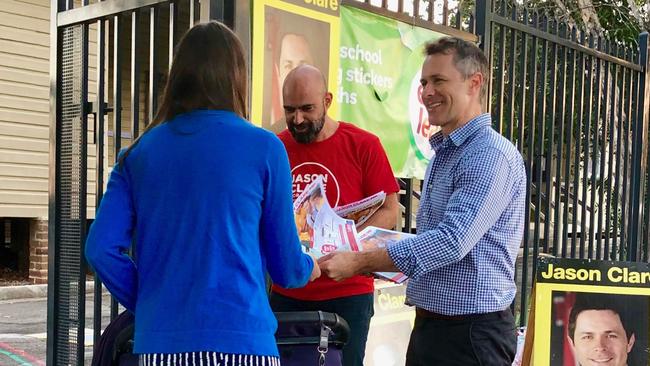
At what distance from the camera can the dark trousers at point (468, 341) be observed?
2.46 meters

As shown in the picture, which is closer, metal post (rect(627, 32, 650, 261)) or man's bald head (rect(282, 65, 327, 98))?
man's bald head (rect(282, 65, 327, 98))

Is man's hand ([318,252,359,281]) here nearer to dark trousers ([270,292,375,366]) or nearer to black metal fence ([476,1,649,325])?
dark trousers ([270,292,375,366])

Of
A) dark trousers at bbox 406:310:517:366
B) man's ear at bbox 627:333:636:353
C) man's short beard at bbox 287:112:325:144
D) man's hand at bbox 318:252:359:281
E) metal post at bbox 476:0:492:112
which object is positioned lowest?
man's ear at bbox 627:333:636:353

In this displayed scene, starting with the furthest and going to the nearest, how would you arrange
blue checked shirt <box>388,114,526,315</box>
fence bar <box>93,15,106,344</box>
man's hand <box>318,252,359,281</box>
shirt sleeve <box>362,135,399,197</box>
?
fence bar <box>93,15,106,344</box> < shirt sleeve <box>362,135,399,197</box> < man's hand <box>318,252,359,281</box> < blue checked shirt <box>388,114,526,315</box>

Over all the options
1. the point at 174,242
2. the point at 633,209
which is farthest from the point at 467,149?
the point at 633,209

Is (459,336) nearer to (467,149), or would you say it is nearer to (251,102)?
(467,149)

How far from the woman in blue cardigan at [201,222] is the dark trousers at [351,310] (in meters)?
1.10

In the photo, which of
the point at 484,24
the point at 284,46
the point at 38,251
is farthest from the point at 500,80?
the point at 38,251

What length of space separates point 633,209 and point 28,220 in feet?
27.0

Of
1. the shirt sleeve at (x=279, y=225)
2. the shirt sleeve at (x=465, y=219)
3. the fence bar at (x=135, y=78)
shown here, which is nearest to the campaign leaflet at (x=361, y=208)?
the shirt sleeve at (x=465, y=219)

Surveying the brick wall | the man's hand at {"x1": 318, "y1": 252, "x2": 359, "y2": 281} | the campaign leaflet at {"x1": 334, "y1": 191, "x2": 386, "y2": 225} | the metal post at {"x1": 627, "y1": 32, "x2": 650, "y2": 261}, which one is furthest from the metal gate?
the brick wall

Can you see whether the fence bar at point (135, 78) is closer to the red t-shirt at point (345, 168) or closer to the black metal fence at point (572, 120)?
the red t-shirt at point (345, 168)

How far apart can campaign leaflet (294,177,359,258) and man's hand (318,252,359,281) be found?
0.09 metres

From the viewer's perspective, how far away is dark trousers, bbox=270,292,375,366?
Answer: 3141mm
